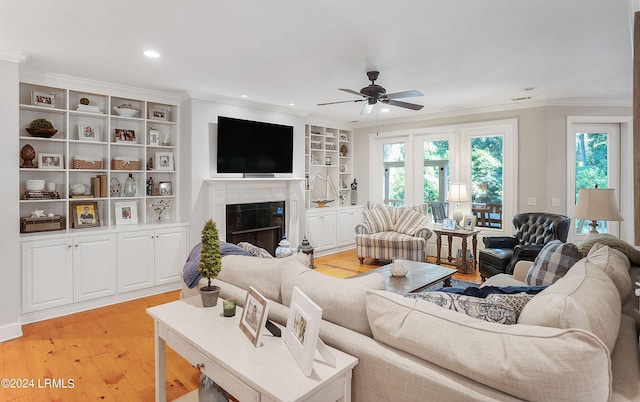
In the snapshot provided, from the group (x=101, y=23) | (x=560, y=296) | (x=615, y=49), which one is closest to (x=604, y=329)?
(x=560, y=296)

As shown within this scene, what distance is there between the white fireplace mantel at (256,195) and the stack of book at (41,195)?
5.40 ft

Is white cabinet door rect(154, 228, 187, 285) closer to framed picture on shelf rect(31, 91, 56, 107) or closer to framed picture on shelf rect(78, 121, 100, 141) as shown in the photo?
framed picture on shelf rect(78, 121, 100, 141)

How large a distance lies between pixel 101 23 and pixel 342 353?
9.14ft

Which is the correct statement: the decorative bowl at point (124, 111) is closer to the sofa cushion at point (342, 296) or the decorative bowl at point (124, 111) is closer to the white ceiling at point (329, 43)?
the white ceiling at point (329, 43)

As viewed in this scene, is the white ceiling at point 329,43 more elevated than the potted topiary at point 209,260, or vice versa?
the white ceiling at point 329,43

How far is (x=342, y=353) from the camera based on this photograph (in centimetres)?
143

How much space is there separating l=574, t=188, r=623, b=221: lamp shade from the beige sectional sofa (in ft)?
7.02


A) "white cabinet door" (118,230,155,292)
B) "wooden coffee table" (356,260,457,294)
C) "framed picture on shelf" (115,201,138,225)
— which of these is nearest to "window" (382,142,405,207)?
"wooden coffee table" (356,260,457,294)

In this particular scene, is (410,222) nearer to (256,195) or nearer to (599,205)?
(256,195)

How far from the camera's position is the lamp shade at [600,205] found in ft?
11.2

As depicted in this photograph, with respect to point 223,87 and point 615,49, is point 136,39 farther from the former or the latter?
point 615,49

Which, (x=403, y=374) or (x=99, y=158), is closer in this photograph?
(x=403, y=374)

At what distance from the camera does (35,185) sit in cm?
381

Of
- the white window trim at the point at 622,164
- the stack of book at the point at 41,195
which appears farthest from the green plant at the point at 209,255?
the white window trim at the point at 622,164
